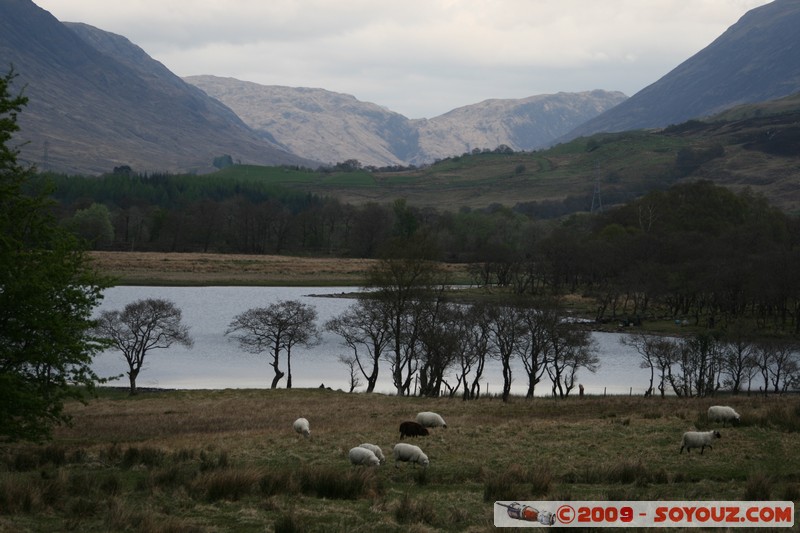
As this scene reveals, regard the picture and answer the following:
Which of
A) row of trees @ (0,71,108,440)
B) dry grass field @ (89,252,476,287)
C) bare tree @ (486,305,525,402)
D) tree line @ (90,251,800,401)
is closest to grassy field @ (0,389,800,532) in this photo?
row of trees @ (0,71,108,440)

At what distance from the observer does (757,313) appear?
10531cm

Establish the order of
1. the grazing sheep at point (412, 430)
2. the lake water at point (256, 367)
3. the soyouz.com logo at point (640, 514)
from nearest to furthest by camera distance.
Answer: the soyouz.com logo at point (640, 514) < the grazing sheep at point (412, 430) < the lake water at point (256, 367)

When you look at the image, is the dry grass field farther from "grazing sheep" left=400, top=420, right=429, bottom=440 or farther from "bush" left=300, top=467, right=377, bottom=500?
"bush" left=300, top=467, right=377, bottom=500

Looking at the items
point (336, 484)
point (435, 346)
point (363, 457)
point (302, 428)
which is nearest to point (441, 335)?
point (435, 346)

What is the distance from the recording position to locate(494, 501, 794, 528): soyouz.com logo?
14.7m

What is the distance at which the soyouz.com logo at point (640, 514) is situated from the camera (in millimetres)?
14656

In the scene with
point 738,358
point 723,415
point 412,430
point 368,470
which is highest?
point 368,470

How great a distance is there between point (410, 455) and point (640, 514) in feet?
26.2

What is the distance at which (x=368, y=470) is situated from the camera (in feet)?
65.0

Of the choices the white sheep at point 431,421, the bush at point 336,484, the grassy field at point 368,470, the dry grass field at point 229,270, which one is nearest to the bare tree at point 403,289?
the grassy field at point 368,470

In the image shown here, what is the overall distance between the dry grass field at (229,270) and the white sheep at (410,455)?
112483mm

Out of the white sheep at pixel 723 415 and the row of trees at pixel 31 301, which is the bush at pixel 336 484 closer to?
the row of trees at pixel 31 301

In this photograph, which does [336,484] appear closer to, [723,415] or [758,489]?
[758,489]

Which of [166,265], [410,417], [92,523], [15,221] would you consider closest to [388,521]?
[92,523]
